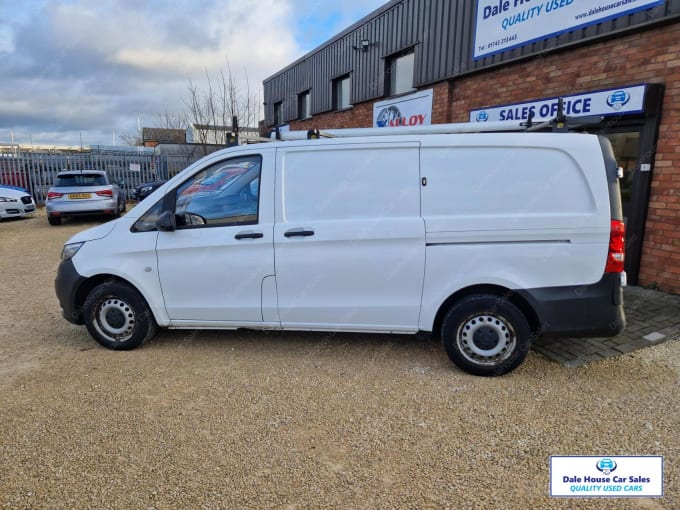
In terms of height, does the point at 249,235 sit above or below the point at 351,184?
below

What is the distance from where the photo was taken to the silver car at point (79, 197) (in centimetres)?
1210

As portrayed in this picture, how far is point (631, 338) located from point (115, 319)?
495 centimetres

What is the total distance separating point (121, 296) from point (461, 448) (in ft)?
10.4

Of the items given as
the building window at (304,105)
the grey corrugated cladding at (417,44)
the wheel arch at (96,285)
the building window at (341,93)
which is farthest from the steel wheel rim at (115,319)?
the building window at (304,105)

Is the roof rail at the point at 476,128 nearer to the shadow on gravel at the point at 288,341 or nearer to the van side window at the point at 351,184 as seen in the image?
the van side window at the point at 351,184

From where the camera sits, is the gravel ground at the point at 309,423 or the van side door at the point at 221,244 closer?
the gravel ground at the point at 309,423

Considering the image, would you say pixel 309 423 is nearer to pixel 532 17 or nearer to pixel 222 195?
pixel 222 195

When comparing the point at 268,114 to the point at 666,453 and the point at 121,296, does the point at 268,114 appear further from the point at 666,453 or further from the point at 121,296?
the point at 666,453

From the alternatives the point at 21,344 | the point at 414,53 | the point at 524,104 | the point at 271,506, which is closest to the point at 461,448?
the point at 271,506

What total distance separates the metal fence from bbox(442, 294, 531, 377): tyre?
49.8 ft

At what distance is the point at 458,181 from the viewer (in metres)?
3.38

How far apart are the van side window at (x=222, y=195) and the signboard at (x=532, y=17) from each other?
202 inches

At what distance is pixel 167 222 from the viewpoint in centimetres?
372

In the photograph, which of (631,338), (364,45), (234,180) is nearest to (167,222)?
(234,180)
